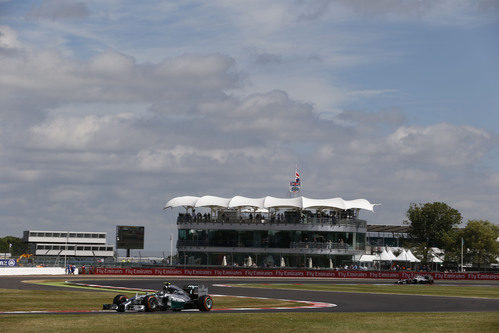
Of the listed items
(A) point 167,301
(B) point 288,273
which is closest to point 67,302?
(A) point 167,301

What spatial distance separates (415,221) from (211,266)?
2301 inches

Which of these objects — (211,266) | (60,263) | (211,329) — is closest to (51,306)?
(211,329)

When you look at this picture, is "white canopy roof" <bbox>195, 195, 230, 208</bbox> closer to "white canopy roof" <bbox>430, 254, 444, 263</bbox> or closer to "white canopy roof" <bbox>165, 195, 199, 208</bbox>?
"white canopy roof" <bbox>165, 195, 199, 208</bbox>

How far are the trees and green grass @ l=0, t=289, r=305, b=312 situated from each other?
4351 inches

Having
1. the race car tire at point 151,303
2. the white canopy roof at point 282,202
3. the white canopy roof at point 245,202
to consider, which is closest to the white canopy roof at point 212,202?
the white canopy roof at point 245,202

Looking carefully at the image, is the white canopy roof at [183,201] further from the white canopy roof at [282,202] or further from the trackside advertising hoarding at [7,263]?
the trackside advertising hoarding at [7,263]

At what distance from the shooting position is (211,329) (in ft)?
92.8

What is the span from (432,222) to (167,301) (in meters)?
125

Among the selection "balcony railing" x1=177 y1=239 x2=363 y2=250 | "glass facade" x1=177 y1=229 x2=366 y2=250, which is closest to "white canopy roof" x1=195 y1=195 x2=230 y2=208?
"glass facade" x1=177 y1=229 x2=366 y2=250

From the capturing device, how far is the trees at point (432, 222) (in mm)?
152125

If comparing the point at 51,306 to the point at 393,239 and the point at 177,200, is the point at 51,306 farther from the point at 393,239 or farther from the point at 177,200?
the point at 393,239

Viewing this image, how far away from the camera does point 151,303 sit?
117 feet

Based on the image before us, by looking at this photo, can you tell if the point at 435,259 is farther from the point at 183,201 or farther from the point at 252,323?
the point at 252,323

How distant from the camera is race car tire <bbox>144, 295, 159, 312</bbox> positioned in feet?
116
